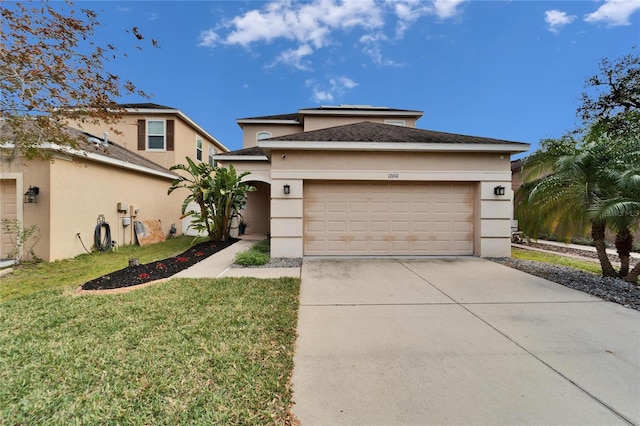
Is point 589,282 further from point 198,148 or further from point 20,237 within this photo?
point 198,148

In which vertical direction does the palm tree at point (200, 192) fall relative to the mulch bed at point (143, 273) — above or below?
above

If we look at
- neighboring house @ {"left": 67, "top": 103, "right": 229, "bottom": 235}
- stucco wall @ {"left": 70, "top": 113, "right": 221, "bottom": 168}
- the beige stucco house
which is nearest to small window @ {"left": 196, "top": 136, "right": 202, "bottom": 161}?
stucco wall @ {"left": 70, "top": 113, "right": 221, "bottom": 168}

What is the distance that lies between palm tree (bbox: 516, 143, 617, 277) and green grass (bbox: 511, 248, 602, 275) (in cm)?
111

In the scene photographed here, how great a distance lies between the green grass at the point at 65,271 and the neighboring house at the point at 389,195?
4.08m

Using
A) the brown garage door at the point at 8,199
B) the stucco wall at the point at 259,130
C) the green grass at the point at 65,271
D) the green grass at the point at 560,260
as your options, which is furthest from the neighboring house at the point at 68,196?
the green grass at the point at 560,260

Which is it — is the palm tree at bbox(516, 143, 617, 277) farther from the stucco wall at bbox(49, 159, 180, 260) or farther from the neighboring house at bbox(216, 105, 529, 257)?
the stucco wall at bbox(49, 159, 180, 260)

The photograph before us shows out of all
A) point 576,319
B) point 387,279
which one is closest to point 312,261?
point 387,279

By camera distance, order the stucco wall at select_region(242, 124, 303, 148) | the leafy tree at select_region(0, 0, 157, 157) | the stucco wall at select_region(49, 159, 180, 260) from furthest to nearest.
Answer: the stucco wall at select_region(242, 124, 303, 148) → the stucco wall at select_region(49, 159, 180, 260) → the leafy tree at select_region(0, 0, 157, 157)

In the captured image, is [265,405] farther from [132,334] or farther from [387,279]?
[387,279]

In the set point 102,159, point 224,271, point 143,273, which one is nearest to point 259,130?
point 102,159

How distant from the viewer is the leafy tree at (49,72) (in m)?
5.43

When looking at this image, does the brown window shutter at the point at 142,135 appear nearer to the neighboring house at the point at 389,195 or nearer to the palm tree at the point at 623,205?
the neighboring house at the point at 389,195

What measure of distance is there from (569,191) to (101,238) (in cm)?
1305

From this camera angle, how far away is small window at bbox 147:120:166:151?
14.7 meters
